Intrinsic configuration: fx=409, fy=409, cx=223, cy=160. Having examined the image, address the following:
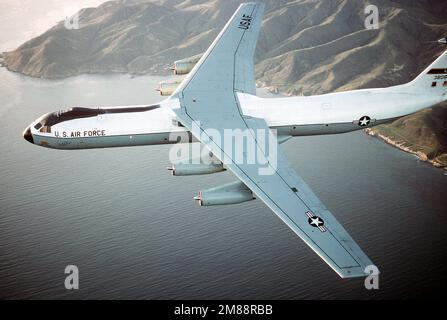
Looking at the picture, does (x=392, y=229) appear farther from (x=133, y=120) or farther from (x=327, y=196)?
(x=133, y=120)

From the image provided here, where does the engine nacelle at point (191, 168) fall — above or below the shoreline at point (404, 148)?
below

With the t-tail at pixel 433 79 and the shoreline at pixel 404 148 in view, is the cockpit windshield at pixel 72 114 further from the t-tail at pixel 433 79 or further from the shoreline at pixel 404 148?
the shoreline at pixel 404 148

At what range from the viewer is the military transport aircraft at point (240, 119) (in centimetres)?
3806

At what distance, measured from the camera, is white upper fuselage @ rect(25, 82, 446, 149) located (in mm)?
47656

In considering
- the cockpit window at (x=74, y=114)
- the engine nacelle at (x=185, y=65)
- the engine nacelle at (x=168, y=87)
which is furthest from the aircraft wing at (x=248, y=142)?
the cockpit window at (x=74, y=114)

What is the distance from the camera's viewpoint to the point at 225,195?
39.1 m

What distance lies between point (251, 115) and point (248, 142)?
644 centimetres

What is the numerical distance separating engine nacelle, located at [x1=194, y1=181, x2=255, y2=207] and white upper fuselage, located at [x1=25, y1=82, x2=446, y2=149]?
38.3 ft

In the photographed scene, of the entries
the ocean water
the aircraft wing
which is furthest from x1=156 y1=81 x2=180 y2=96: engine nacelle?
the ocean water

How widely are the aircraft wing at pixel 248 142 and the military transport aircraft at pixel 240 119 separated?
0.30 ft

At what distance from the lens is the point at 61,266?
7069 cm

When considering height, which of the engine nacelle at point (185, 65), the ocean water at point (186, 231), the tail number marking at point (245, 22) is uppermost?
the tail number marking at point (245, 22)

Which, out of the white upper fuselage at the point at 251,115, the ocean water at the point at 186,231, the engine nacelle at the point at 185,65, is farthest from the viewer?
the ocean water at the point at 186,231

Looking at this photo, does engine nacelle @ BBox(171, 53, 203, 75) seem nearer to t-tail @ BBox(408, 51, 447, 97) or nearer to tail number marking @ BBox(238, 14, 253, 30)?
tail number marking @ BBox(238, 14, 253, 30)
